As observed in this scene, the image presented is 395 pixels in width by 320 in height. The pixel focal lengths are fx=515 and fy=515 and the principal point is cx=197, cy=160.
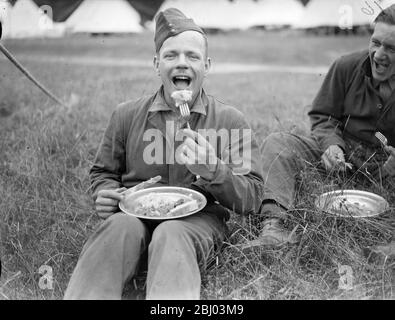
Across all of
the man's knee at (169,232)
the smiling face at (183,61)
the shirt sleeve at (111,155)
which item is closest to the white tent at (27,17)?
the shirt sleeve at (111,155)

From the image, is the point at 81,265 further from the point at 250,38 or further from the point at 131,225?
the point at 250,38

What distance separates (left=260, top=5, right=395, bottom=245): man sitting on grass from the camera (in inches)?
104

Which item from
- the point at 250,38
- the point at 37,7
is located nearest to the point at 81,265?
the point at 37,7

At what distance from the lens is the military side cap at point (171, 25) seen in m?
2.21

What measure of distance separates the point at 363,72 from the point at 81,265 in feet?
6.42

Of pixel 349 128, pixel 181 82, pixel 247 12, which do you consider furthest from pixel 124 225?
pixel 247 12

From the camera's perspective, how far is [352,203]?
2514 millimetres

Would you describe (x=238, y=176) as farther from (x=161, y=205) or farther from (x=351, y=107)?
(x=351, y=107)

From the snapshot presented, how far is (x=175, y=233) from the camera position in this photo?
190 cm

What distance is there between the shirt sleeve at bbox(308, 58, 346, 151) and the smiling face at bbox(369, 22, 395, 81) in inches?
9.0

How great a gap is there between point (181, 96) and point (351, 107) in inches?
49.8

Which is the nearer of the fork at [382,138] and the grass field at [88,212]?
the grass field at [88,212]
